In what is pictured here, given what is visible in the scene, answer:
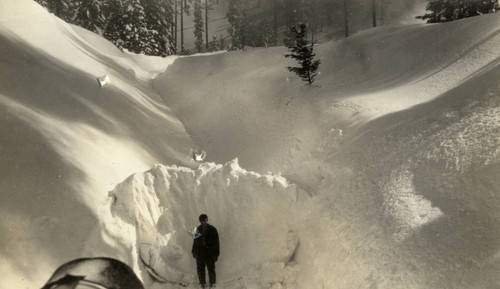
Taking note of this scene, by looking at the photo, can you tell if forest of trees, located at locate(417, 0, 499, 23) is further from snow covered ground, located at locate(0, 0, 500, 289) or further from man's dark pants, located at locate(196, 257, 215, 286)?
man's dark pants, located at locate(196, 257, 215, 286)

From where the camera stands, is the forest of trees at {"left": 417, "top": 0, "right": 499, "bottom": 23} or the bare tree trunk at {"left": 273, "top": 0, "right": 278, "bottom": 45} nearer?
the forest of trees at {"left": 417, "top": 0, "right": 499, "bottom": 23}

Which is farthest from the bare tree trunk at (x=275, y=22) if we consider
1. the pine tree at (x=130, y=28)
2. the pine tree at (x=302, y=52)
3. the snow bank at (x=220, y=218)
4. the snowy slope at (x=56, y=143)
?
the snow bank at (x=220, y=218)

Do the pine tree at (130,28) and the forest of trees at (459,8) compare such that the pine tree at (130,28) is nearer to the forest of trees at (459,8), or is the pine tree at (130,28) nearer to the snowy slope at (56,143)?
the snowy slope at (56,143)

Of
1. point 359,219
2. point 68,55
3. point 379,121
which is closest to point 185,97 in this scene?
point 68,55

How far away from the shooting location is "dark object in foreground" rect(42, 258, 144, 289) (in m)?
4.21

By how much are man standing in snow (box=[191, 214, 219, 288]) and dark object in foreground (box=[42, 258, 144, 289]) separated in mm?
2422

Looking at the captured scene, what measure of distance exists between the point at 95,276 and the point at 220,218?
160 inches

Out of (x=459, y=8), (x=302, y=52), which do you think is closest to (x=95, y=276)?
(x=302, y=52)

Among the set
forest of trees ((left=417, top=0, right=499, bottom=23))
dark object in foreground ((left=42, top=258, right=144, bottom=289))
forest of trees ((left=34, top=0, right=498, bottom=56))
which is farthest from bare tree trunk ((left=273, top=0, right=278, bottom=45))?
dark object in foreground ((left=42, top=258, right=144, bottom=289))

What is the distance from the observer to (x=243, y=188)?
8.27m

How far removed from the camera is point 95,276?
4.32 metres

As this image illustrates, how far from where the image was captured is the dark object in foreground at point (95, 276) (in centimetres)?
421

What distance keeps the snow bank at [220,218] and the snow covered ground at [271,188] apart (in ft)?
0.07

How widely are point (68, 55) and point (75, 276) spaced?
49.3 ft
